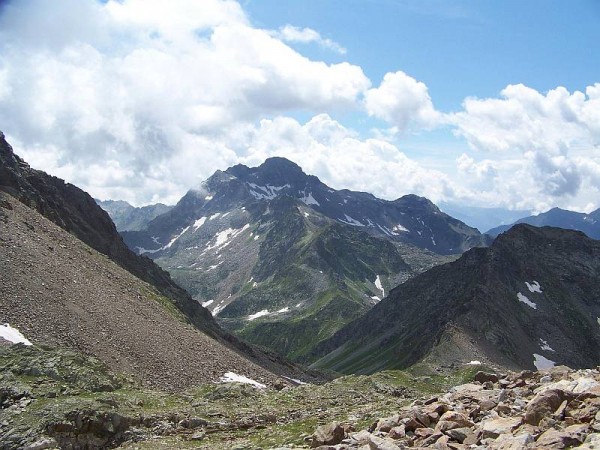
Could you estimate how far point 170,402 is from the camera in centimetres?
5028

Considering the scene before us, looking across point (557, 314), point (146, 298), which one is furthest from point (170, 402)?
point (557, 314)

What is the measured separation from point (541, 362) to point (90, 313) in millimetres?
137866

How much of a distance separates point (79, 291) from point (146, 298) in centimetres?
1840

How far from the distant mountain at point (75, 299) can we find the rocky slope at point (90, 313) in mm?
115

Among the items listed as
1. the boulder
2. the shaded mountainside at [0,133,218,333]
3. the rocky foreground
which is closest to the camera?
the rocky foreground

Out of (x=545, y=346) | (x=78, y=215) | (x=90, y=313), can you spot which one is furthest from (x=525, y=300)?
(x=90, y=313)

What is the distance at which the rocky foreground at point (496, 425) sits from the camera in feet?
61.0

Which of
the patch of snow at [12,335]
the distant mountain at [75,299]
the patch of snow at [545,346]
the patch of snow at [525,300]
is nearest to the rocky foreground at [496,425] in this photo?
the patch of snow at [12,335]

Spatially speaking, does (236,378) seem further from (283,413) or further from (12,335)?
(283,413)

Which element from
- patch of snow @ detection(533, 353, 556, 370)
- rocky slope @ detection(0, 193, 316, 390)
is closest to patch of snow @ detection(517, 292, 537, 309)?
patch of snow @ detection(533, 353, 556, 370)

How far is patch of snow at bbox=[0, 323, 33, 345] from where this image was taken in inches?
2418

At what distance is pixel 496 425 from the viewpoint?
21062mm

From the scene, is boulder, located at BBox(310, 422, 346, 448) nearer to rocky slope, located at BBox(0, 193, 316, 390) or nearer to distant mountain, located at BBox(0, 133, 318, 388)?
rocky slope, located at BBox(0, 193, 316, 390)

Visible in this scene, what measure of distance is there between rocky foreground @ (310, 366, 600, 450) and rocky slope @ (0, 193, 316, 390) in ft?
161
